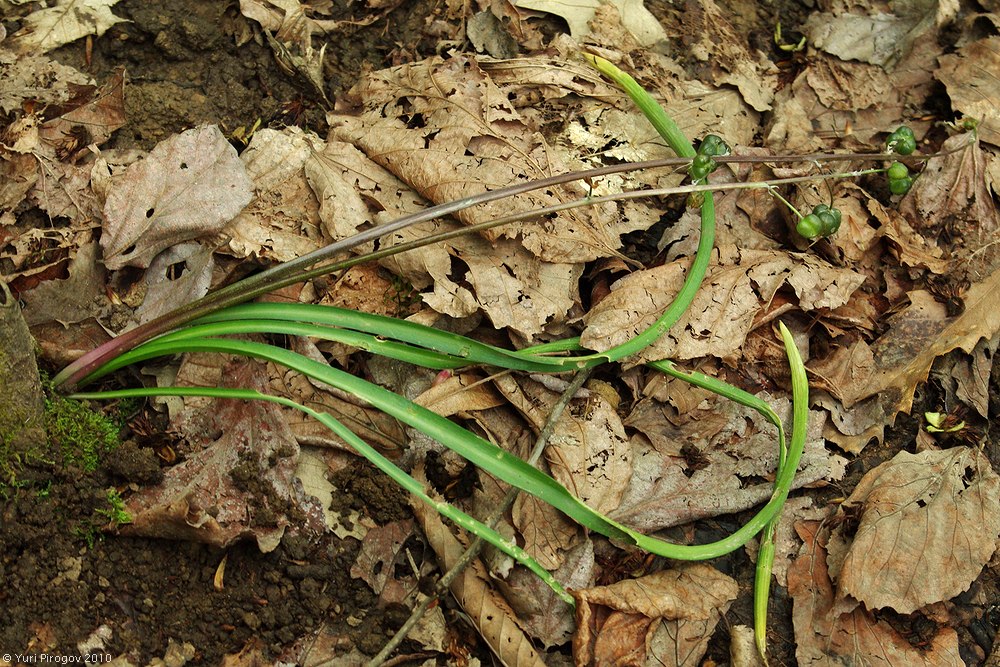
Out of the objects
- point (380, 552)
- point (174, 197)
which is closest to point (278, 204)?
point (174, 197)

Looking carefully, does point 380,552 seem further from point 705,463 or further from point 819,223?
point 819,223

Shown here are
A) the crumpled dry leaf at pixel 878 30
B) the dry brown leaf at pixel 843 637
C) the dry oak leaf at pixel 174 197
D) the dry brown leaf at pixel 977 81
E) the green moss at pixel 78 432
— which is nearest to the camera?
the green moss at pixel 78 432

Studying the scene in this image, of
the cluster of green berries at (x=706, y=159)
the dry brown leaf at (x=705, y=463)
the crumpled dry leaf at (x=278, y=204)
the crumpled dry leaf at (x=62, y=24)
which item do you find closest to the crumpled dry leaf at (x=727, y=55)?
the cluster of green berries at (x=706, y=159)

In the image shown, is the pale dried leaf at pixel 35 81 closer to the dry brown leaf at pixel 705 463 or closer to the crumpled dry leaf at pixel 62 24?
the crumpled dry leaf at pixel 62 24

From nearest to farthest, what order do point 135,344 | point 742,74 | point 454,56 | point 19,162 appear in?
point 135,344
point 19,162
point 454,56
point 742,74

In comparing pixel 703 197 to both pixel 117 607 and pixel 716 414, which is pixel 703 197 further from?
pixel 117 607

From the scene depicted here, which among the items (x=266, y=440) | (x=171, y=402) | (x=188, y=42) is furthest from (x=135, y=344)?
(x=188, y=42)
